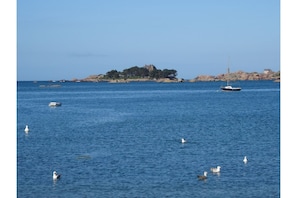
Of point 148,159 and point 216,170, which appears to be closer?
point 216,170

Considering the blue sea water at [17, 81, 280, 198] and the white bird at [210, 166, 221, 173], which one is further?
the white bird at [210, 166, 221, 173]

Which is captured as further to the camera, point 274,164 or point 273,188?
point 274,164

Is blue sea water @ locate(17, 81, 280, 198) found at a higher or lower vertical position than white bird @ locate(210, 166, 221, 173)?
lower

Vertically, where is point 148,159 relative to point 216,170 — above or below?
below

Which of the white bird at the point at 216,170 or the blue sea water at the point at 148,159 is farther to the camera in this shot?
the white bird at the point at 216,170

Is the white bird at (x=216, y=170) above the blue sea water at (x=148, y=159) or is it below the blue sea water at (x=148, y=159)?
above

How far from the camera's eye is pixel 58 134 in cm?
3444
